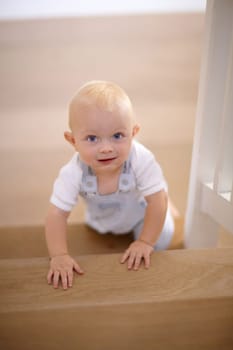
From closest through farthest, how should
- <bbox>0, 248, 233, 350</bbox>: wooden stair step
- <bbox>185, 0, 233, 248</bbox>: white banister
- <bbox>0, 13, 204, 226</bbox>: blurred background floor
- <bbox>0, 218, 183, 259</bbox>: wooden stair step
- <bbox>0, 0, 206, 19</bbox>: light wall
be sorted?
<bbox>0, 248, 233, 350</bbox>: wooden stair step
<bbox>185, 0, 233, 248</bbox>: white banister
<bbox>0, 218, 183, 259</bbox>: wooden stair step
<bbox>0, 13, 204, 226</bbox>: blurred background floor
<bbox>0, 0, 206, 19</bbox>: light wall

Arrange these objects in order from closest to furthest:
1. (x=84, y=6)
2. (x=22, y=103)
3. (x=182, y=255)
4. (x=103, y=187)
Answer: (x=182, y=255) → (x=103, y=187) → (x=22, y=103) → (x=84, y=6)

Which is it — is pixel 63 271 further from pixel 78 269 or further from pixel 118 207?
pixel 118 207

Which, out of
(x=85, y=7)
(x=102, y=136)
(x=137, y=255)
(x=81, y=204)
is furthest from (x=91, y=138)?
(x=85, y=7)

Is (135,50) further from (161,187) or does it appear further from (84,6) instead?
(161,187)

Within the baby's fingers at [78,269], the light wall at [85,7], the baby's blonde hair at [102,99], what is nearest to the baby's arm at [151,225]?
the baby's fingers at [78,269]

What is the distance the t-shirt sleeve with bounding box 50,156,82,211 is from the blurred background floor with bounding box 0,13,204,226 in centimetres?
40

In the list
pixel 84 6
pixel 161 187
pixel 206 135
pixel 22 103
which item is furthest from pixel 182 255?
pixel 84 6

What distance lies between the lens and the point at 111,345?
0.89 metres

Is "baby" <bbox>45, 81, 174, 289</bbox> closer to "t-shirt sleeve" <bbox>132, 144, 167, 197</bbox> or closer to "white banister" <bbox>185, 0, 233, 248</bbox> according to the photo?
"t-shirt sleeve" <bbox>132, 144, 167, 197</bbox>

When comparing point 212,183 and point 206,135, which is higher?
point 206,135

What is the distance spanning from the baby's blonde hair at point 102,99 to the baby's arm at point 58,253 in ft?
0.75

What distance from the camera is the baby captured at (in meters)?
0.88

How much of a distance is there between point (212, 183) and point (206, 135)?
12cm

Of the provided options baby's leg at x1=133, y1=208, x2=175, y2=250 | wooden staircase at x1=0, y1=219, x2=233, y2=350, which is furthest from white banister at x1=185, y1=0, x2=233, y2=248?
wooden staircase at x1=0, y1=219, x2=233, y2=350
